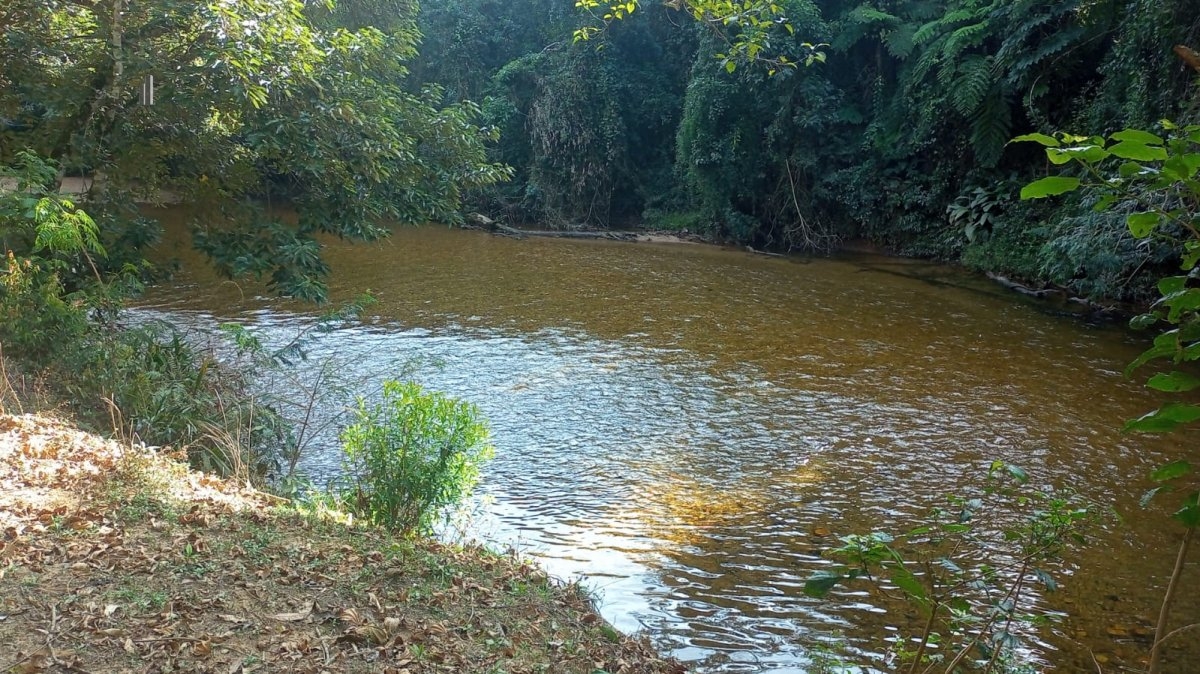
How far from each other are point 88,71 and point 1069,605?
7.51 m

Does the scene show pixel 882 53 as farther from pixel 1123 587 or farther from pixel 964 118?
pixel 1123 587

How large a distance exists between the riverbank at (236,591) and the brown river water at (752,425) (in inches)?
29.6

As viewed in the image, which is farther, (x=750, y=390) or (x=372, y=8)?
(x=372, y=8)

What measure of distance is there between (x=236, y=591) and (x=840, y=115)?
52.3 ft

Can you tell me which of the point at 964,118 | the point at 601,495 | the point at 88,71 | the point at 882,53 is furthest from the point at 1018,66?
the point at 88,71

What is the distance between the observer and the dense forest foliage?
10961 millimetres

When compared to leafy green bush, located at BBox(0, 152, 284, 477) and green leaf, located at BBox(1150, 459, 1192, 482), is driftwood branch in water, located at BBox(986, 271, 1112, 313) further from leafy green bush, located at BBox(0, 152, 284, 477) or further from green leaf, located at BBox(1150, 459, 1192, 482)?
green leaf, located at BBox(1150, 459, 1192, 482)

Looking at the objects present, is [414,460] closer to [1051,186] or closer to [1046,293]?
[1051,186]

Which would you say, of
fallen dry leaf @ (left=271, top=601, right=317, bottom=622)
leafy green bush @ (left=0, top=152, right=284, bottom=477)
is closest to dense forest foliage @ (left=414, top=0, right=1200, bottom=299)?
leafy green bush @ (left=0, top=152, right=284, bottom=477)

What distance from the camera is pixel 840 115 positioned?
16.9 metres

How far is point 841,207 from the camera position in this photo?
17.7m

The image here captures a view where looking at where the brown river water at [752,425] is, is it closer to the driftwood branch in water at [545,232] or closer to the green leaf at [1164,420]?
the green leaf at [1164,420]

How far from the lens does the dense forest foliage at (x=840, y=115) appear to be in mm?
10961

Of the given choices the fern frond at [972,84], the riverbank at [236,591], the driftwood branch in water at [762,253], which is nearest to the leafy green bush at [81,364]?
the riverbank at [236,591]
